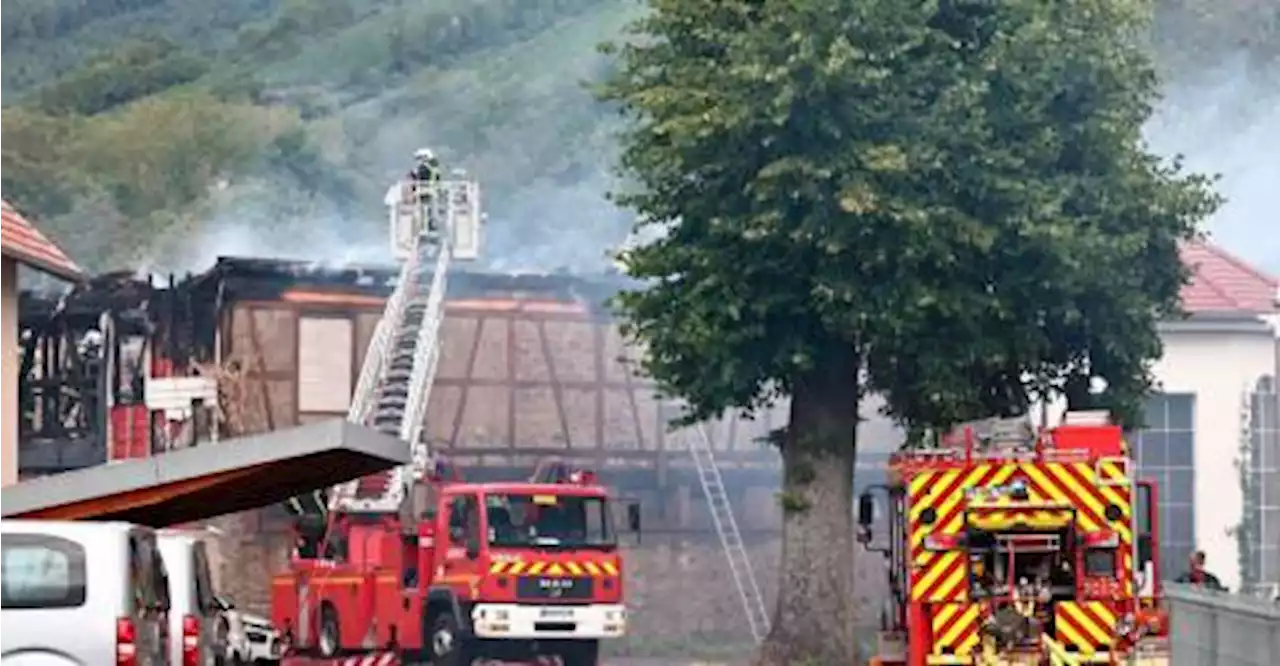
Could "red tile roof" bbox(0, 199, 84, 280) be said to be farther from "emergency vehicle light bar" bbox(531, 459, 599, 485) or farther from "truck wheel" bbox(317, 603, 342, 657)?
"emergency vehicle light bar" bbox(531, 459, 599, 485)

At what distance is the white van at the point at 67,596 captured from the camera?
16766 millimetres

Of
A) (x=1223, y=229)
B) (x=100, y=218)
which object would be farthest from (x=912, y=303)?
(x=100, y=218)

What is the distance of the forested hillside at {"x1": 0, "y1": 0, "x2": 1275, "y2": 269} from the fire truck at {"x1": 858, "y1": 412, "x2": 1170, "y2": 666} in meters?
37.1

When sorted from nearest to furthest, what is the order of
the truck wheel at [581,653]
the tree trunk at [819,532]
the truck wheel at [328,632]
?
the tree trunk at [819,532]
the truck wheel at [581,653]
the truck wheel at [328,632]

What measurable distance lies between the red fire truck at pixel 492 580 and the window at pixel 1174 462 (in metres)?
12.8

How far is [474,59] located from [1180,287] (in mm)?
45546

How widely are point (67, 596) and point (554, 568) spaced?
58.9 feet

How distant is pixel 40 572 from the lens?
16.9m

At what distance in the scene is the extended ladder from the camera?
43.3m

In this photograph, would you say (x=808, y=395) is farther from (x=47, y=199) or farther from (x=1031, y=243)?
(x=47, y=199)

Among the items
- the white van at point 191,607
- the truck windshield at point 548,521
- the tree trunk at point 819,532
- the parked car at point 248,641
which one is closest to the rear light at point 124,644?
the white van at point 191,607

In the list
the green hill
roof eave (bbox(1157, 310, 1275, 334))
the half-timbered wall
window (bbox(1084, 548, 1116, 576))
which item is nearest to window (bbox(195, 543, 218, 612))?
window (bbox(1084, 548, 1116, 576))

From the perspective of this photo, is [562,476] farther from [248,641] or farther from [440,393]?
[248,641]

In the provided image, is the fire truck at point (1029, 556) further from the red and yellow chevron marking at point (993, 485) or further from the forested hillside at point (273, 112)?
the forested hillside at point (273, 112)
